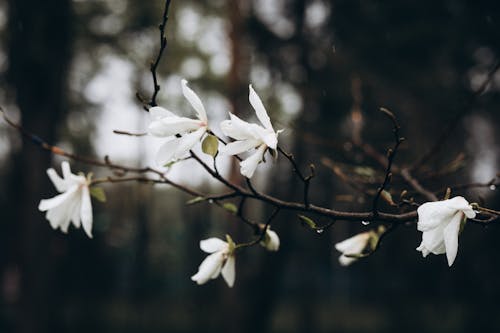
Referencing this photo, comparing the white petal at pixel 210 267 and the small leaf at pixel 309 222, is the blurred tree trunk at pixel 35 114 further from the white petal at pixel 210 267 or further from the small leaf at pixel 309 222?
the small leaf at pixel 309 222

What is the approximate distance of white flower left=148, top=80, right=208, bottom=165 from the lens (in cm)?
67

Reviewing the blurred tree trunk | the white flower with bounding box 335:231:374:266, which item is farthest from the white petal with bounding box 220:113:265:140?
the blurred tree trunk

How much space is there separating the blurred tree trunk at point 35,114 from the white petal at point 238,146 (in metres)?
4.04

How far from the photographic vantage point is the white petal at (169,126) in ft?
2.19

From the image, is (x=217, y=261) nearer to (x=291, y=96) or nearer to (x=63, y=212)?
(x=63, y=212)

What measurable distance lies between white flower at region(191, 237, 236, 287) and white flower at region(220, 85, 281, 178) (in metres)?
0.20

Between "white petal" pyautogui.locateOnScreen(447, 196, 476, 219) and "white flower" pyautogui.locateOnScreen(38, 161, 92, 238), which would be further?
"white flower" pyautogui.locateOnScreen(38, 161, 92, 238)

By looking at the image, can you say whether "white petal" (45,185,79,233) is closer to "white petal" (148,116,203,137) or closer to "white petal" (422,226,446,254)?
"white petal" (148,116,203,137)

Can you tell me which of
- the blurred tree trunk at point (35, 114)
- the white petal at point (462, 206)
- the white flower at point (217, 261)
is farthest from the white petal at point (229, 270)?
the blurred tree trunk at point (35, 114)

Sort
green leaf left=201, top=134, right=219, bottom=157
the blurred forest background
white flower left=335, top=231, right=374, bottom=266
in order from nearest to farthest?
green leaf left=201, top=134, right=219, bottom=157 < white flower left=335, top=231, right=374, bottom=266 < the blurred forest background

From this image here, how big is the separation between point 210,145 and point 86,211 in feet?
0.89

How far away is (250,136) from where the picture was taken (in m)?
0.67

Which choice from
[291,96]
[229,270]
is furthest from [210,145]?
[291,96]

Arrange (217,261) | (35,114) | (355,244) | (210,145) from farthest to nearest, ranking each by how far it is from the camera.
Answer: (35,114) → (355,244) → (217,261) → (210,145)
